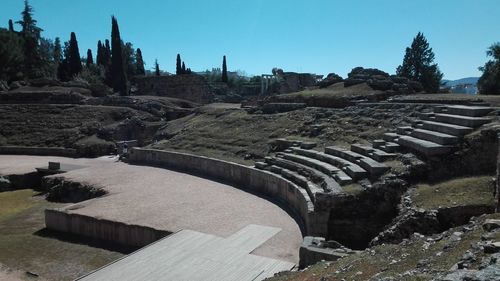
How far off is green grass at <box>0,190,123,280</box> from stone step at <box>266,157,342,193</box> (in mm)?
6752

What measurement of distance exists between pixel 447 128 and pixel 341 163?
3683 millimetres

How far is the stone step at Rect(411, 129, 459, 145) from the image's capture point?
496 inches

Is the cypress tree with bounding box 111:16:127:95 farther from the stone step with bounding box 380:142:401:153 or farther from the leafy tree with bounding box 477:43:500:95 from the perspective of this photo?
the stone step with bounding box 380:142:401:153

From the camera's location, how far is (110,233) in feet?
47.6

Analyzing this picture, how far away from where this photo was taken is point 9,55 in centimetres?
4741

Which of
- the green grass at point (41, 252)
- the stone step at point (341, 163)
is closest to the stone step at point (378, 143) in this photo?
the stone step at point (341, 163)

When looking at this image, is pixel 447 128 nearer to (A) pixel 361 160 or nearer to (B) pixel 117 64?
(A) pixel 361 160

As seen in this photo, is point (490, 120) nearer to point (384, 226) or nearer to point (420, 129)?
point (420, 129)

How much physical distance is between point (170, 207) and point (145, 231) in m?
2.51

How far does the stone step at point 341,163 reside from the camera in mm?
13320

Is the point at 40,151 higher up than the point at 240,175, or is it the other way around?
the point at 240,175

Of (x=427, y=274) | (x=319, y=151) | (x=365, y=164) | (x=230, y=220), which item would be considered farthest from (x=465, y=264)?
(x=319, y=151)

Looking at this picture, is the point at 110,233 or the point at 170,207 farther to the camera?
the point at 170,207

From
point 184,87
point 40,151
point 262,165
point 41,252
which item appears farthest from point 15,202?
point 184,87
